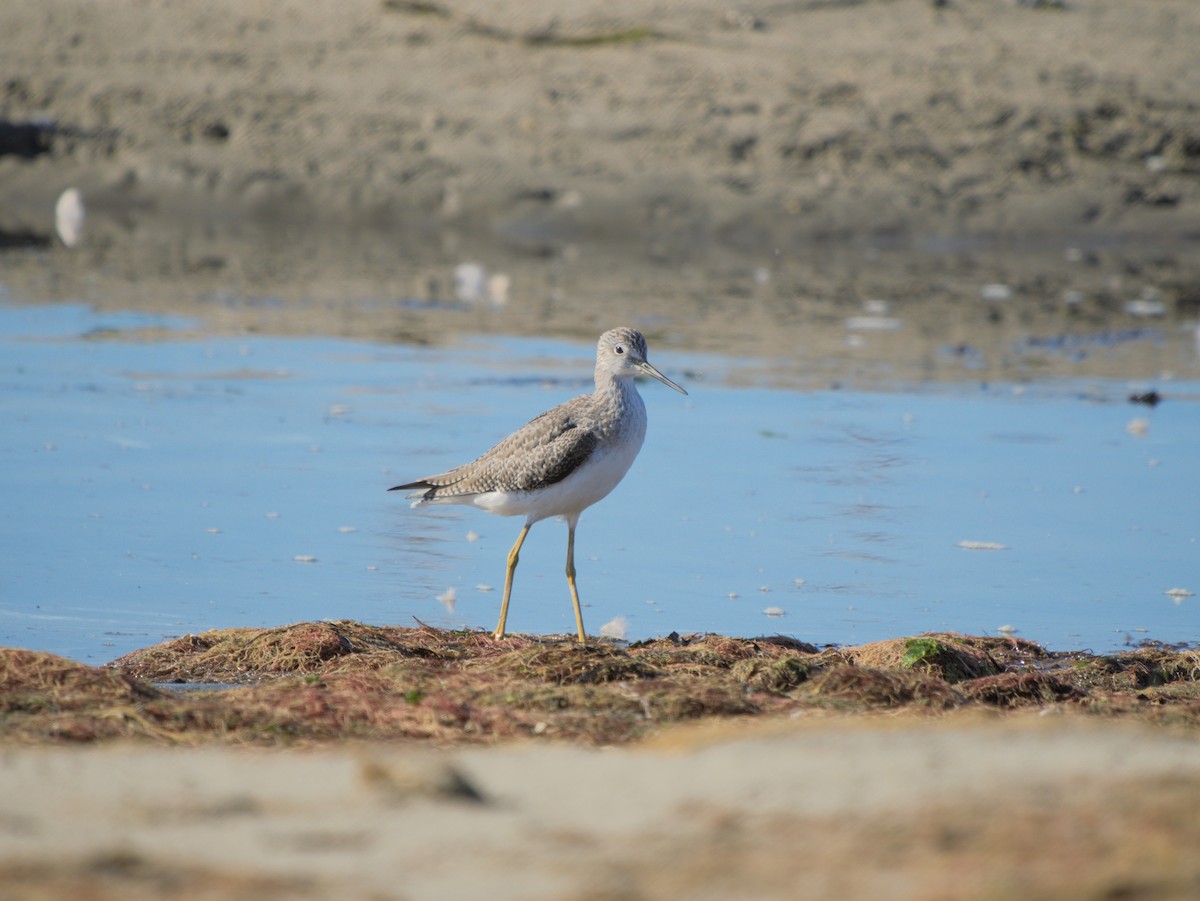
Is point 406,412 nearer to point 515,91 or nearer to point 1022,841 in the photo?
point 1022,841

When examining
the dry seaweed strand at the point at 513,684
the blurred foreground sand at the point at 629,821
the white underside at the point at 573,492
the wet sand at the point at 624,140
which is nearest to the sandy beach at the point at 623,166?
the wet sand at the point at 624,140

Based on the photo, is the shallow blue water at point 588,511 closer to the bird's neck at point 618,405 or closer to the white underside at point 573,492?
the white underside at point 573,492

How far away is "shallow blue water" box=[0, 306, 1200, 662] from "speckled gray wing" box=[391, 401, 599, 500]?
56cm

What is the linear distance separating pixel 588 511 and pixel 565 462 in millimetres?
2232

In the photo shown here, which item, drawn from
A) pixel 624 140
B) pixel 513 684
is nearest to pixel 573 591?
pixel 513 684

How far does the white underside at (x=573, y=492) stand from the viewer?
7371 mm

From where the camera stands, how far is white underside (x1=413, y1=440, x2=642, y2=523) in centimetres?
737

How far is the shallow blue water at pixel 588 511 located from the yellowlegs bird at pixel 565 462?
46cm

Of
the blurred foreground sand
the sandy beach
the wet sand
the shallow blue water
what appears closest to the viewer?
the blurred foreground sand

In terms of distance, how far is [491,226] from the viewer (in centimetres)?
1988

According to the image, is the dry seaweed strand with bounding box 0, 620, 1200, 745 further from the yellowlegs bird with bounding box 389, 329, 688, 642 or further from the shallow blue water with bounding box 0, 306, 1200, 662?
the yellowlegs bird with bounding box 389, 329, 688, 642

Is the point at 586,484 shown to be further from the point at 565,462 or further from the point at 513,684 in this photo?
the point at 513,684

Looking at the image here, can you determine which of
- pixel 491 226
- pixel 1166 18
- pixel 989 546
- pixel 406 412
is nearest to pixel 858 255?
pixel 491 226

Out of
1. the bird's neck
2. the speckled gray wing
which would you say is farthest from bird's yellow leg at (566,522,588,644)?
the bird's neck
